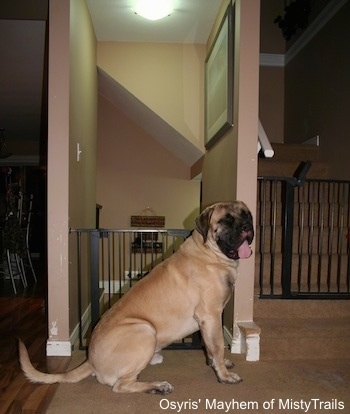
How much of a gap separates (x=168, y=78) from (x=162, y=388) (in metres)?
2.89

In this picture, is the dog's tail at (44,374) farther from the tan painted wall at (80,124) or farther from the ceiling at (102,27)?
the ceiling at (102,27)

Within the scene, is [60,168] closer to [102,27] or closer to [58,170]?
[58,170]

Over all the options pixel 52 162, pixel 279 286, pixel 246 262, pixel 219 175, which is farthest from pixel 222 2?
pixel 279 286

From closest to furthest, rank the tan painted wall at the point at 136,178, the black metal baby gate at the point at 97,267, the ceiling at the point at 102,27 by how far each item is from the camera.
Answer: the black metal baby gate at the point at 97,267 < the ceiling at the point at 102,27 < the tan painted wall at the point at 136,178

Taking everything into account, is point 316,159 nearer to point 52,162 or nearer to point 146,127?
point 146,127

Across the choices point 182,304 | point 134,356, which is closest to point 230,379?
point 182,304

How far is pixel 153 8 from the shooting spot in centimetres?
303

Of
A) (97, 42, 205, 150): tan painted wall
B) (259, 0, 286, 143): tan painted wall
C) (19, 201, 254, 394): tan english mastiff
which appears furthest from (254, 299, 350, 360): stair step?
(259, 0, 286, 143): tan painted wall

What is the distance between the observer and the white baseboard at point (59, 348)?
2395 mm

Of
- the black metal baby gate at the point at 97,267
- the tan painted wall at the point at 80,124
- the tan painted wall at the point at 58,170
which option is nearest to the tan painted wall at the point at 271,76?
the black metal baby gate at the point at 97,267

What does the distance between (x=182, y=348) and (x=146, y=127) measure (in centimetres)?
335

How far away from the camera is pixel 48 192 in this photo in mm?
2367

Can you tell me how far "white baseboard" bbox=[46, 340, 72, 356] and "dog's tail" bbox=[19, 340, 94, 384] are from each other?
543 mm

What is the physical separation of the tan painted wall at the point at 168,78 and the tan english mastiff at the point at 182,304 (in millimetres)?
1981
